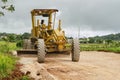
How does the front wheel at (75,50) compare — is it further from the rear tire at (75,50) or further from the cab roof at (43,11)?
the cab roof at (43,11)

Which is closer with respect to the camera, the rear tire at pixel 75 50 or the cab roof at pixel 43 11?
the rear tire at pixel 75 50

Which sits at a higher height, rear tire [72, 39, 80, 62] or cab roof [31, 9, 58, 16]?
cab roof [31, 9, 58, 16]

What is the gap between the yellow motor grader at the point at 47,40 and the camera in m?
25.8

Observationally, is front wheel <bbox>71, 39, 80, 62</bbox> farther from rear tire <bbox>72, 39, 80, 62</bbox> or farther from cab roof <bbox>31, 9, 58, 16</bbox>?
cab roof <bbox>31, 9, 58, 16</bbox>

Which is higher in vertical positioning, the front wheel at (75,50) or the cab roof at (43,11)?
the cab roof at (43,11)

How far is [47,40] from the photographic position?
1128 inches

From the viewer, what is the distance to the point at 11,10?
41.4 feet

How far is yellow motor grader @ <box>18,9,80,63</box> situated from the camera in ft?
84.5

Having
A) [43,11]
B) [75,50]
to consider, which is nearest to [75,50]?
[75,50]

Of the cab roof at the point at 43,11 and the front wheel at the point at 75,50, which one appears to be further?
the cab roof at the point at 43,11

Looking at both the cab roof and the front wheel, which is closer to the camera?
the front wheel

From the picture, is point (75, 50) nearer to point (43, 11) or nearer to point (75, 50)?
point (75, 50)

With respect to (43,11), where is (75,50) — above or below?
below

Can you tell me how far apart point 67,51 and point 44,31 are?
10.1ft
